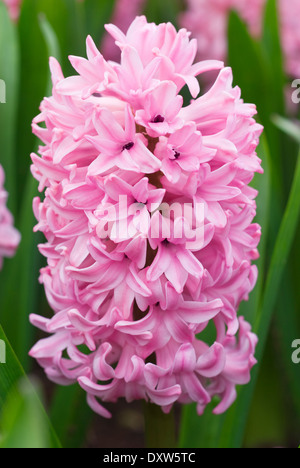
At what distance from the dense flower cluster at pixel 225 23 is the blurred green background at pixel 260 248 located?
0.31 metres

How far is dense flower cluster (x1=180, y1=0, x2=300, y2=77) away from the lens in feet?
6.17

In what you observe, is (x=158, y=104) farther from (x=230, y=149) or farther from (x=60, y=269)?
(x=60, y=269)

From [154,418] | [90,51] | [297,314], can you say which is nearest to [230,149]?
[90,51]

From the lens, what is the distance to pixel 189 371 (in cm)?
79

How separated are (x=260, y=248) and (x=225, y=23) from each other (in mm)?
1106

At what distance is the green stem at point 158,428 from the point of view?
880 millimetres
